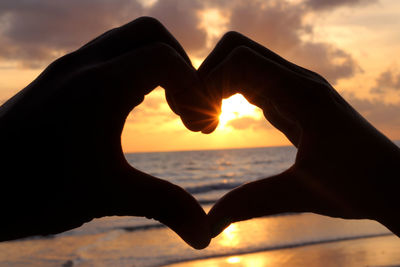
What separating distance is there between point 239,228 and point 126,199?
20.3 feet

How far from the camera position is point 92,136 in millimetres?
1419

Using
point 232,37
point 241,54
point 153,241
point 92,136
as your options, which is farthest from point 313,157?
point 153,241

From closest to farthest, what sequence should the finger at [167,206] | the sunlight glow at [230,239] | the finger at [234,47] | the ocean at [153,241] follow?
the finger at [167,206], the finger at [234,47], the ocean at [153,241], the sunlight glow at [230,239]

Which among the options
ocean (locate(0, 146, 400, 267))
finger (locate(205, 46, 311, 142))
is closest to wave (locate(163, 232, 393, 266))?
ocean (locate(0, 146, 400, 267))

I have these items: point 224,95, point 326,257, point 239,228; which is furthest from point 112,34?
point 239,228

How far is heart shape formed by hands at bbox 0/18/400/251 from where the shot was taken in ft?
4.57

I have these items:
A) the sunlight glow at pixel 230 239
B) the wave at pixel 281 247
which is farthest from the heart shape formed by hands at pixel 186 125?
the sunlight glow at pixel 230 239

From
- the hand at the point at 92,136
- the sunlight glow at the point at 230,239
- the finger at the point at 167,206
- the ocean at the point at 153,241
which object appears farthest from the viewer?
the sunlight glow at the point at 230,239

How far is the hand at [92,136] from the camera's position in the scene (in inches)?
52.2

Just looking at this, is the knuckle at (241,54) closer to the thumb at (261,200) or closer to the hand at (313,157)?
the hand at (313,157)

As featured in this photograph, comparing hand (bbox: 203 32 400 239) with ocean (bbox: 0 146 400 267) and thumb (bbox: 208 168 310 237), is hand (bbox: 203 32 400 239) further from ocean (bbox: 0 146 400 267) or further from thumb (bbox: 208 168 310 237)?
ocean (bbox: 0 146 400 267)

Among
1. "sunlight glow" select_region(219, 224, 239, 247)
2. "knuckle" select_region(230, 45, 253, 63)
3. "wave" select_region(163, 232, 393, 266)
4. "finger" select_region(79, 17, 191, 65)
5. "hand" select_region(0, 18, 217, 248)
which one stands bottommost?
"wave" select_region(163, 232, 393, 266)

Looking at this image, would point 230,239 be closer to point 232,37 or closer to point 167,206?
point 167,206

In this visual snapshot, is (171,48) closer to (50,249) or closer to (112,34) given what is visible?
(112,34)
